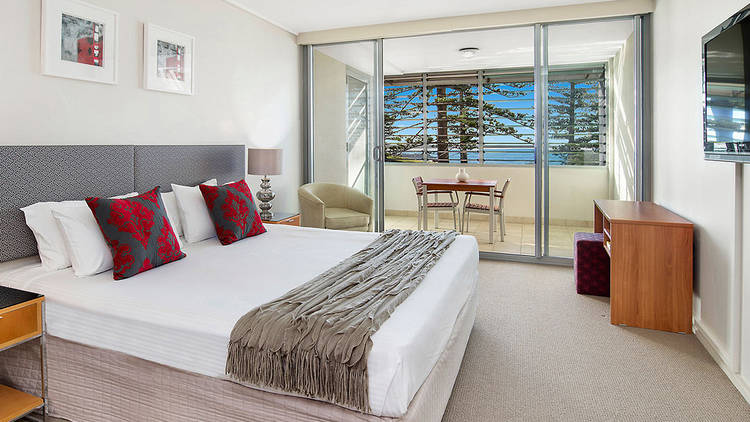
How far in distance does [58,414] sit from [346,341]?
155 centimetres

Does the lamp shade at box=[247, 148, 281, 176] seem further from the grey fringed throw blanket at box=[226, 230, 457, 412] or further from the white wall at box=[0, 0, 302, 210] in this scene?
the grey fringed throw blanket at box=[226, 230, 457, 412]

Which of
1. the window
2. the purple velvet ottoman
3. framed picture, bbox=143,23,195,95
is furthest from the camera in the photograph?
the window

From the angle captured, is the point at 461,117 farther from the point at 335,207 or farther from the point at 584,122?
the point at 335,207

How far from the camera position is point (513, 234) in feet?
19.4

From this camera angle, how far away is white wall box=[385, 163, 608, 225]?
15.4 feet

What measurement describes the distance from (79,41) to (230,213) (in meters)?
1.39

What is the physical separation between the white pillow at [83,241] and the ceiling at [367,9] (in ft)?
8.91

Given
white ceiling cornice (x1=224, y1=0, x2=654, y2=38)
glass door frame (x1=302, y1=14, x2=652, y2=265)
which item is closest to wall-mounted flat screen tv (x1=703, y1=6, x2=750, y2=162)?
glass door frame (x1=302, y1=14, x2=652, y2=265)

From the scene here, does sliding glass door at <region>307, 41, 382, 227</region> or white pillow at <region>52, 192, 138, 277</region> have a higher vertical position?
sliding glass door at <region>307, 41, 382, 227</region>

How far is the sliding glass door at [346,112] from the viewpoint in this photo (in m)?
5.43

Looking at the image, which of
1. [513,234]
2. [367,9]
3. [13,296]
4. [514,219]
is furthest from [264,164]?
[514,219]

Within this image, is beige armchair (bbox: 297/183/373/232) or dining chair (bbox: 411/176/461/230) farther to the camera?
dining chair (bbox: 411/176/461/230)

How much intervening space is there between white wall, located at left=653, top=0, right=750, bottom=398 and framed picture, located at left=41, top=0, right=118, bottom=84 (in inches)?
143

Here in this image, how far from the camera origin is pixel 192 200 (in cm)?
326
